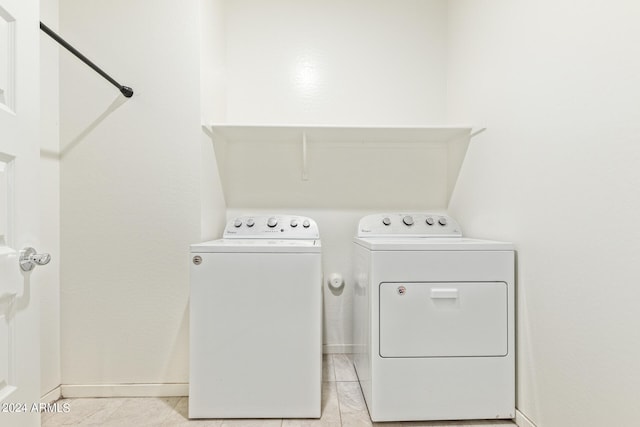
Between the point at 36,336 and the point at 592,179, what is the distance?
1.74m

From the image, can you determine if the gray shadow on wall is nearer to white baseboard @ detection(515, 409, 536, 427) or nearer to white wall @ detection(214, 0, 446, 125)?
white wall @ detection(214, 0, 446, 125)

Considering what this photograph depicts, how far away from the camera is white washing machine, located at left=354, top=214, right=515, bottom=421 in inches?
56.3

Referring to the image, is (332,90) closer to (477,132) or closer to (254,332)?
(477,132)

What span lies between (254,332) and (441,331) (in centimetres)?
80

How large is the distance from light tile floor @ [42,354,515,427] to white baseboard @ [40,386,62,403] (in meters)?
0.04

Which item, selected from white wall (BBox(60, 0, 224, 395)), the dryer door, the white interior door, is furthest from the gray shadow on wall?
the dryer door

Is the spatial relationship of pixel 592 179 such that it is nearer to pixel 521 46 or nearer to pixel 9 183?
pixel 521 46

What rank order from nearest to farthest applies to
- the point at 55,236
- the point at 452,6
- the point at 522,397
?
the point at 522,397 < the point at 55,236 < the point at 452,6

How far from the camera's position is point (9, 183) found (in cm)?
87

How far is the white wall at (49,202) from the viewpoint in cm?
160

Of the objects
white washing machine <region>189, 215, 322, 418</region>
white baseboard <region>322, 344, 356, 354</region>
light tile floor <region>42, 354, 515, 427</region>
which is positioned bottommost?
light tile floor <region>42, 354, 515, 427</region>

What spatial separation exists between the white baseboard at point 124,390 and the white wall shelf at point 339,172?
109 cm

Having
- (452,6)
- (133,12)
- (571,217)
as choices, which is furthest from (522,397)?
(133,12)

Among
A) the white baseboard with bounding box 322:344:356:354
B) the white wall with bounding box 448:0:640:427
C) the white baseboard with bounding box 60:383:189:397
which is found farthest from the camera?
the white baseboard with bounding box 322:344:356:354
